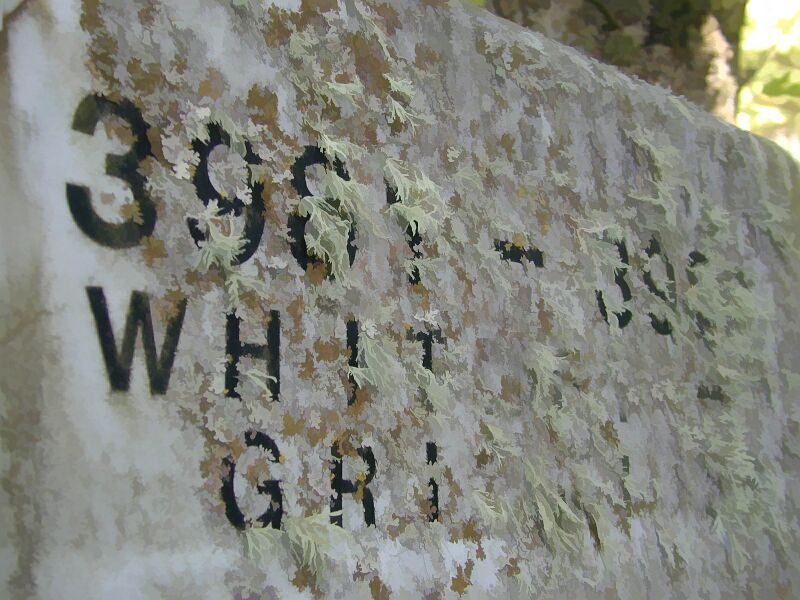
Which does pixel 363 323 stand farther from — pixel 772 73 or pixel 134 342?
pixel 772 73

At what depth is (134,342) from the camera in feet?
2.40

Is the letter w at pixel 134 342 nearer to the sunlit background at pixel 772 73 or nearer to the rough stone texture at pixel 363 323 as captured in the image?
the rough stone texture at pixel 363 323

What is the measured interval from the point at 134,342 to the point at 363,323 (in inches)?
12.3

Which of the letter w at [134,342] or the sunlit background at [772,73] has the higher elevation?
the sunlit background at [772,73]

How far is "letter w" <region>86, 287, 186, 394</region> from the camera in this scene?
28.0 inches

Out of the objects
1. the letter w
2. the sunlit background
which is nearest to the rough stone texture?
the letter w

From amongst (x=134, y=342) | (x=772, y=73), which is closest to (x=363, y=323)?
(x=134, y=342)

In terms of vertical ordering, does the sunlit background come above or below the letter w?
above

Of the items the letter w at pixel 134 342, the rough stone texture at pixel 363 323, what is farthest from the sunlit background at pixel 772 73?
the letter w at pixel 134 342

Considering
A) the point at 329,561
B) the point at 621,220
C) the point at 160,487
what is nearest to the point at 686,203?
the point at 621,220

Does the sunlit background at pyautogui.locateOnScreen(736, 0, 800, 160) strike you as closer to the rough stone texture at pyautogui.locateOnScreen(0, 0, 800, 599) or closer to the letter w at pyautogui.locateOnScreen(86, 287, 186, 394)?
the rough stone texture at pyautogui.locateOnScreen(0, 0, 800, 599)

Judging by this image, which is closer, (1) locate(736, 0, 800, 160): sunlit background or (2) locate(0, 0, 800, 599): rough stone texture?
(2) locate(0, 0, 800, 599): rough stone texture

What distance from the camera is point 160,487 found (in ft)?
2.34

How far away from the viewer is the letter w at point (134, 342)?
0.71 metres
